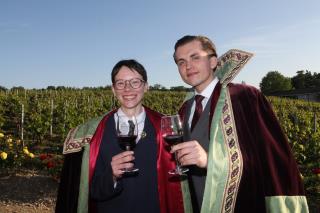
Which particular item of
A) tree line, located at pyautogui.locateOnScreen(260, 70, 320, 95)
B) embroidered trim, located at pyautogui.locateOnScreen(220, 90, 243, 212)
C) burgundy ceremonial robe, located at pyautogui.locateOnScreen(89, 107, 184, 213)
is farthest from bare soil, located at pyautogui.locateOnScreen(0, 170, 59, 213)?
tree line, located at pyautogui.locateOnScreen(260, 70, 320, 95)

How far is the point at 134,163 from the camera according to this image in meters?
3.01

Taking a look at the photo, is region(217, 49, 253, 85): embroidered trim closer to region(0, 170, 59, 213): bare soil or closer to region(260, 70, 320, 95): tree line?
region(0, 170, 59, 213): bare soil

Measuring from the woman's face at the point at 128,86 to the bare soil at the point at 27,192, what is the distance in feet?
14.8

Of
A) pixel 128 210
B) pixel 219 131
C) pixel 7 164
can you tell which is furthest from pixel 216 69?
pixel 7 164

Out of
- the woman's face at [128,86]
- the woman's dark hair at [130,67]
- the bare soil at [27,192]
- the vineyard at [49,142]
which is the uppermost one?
the woman's dark hair at [130,67]

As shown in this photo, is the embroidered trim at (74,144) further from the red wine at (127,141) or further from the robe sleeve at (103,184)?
the red wine at (127,141)

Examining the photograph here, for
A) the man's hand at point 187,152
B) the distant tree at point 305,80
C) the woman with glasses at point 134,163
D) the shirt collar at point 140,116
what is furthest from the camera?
the distant tree at point 305,80

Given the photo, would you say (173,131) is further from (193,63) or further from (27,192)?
(27,192)

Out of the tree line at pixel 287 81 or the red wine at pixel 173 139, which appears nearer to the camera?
the red wine at pixel 173 139

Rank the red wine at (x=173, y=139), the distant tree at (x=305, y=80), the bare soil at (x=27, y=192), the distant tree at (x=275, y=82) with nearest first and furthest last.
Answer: the red wine at (x=173, y=139), the bare soil at (x=27, y=192), the distant tree at (x=305, y=80), the distant tree at (x=275, y=82)

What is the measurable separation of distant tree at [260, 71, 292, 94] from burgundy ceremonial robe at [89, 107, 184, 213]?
3591 inches

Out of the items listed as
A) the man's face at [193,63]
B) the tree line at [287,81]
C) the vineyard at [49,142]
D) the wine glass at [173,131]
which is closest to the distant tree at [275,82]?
the tree line at [287,81]

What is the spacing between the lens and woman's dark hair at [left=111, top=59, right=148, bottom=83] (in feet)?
10.2

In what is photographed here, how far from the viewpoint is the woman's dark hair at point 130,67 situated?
309 cm
